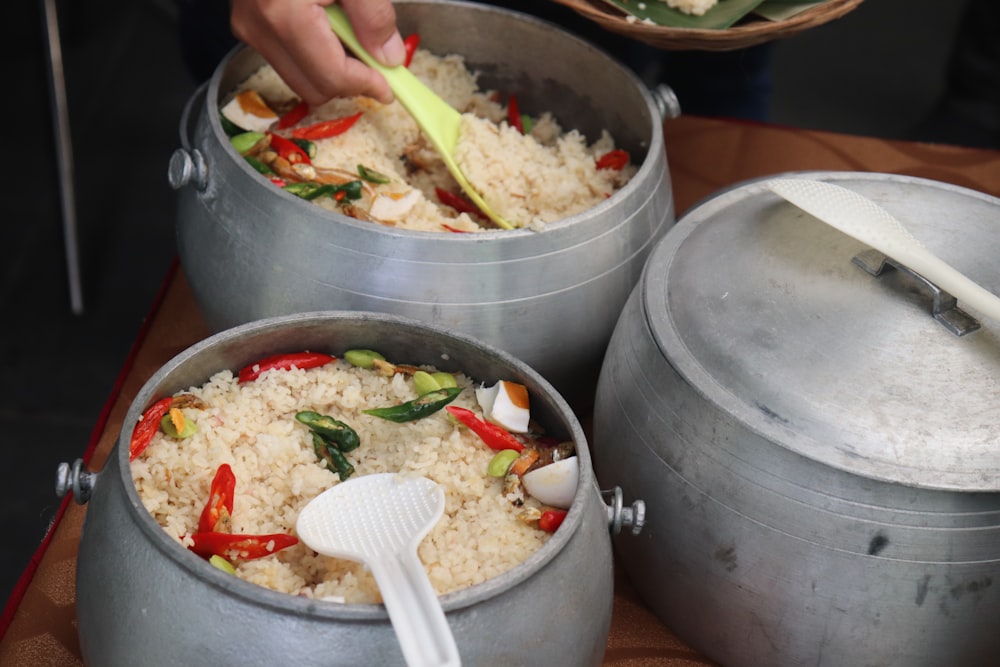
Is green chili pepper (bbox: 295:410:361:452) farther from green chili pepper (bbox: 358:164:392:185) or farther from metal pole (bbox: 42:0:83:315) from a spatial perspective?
metal pole (bbox: 42:0:83:315)

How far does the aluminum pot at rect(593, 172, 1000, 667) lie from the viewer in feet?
3.20

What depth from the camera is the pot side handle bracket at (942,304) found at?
3.46ft

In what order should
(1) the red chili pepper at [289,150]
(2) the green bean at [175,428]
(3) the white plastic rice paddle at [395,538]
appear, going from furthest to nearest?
(1) the red chili pepper at [289,150] < (2) the green bean at [175,428] < (3) the white plastic rice paddle at [395,538]

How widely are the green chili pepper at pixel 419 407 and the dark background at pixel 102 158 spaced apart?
1481 millimetres

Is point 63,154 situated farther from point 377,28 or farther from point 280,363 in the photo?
point 280,363

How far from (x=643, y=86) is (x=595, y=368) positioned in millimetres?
410

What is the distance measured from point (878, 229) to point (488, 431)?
1.45 feet

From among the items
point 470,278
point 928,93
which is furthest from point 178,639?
point 928,93

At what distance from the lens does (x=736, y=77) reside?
2.23 metres

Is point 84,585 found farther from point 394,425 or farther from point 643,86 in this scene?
point 643,86

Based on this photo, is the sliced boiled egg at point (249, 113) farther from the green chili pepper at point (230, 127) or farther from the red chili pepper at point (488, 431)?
the red chili pepper at point (488, 431)

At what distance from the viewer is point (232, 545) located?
97cm

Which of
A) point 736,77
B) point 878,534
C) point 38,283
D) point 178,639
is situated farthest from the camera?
point 38,283

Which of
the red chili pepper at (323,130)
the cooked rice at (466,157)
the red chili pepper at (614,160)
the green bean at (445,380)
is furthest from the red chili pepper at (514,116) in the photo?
the green bean at (445,380)
